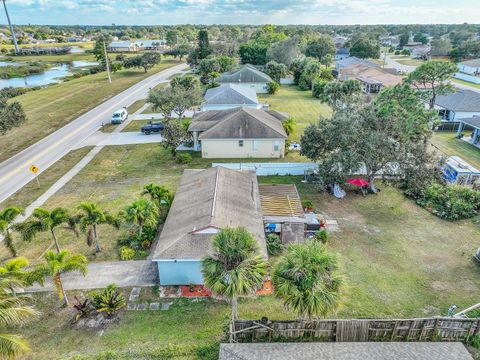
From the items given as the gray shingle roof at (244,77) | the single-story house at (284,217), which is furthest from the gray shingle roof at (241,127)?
the gray shingle roof at (244,77)

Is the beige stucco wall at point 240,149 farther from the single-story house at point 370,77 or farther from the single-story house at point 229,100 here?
the single-story house at point 370,77

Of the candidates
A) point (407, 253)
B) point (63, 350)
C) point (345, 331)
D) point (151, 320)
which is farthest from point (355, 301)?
point (63, 350)

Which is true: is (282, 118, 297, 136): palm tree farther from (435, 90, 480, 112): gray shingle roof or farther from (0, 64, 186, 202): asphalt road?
(0, 64, 186, 202): asphalt road

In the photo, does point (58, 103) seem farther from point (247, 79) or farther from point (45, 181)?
point (247, 79)

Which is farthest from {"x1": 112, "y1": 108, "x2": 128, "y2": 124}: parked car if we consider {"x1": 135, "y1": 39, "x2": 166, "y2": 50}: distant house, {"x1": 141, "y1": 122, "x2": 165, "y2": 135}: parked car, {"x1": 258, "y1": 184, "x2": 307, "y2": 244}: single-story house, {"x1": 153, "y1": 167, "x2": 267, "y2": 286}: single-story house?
{"x1": 135, "y1": 39, "x2": 166, "y2": 50}: distant house

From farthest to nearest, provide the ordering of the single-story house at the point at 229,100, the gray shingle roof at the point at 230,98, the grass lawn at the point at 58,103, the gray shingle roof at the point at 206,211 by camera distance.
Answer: the gray shingle roof at the point at 230,98, the single-story house at the point at 229,100, the grass lawn at the point at 58,103, the gray shingle roof at the point at 206,211
